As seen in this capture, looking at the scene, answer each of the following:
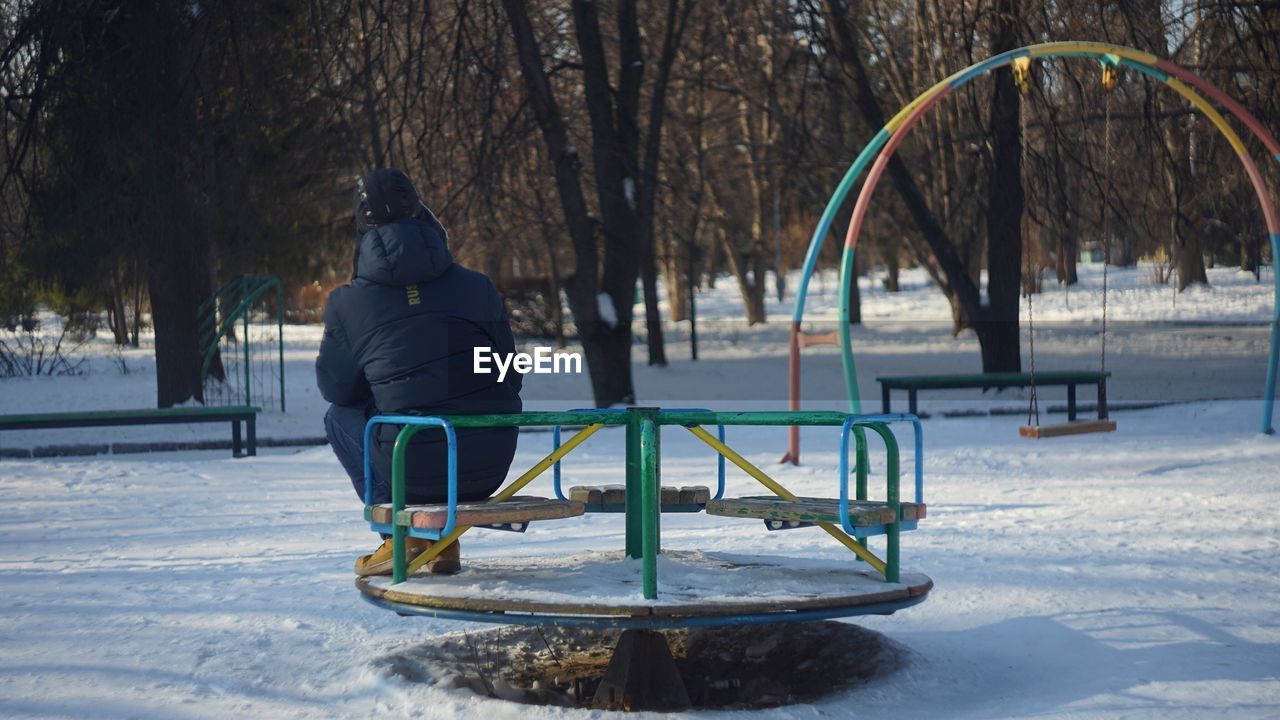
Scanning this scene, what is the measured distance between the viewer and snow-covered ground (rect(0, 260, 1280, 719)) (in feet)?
17.4

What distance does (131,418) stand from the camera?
13.8 m

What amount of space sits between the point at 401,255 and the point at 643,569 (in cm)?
157

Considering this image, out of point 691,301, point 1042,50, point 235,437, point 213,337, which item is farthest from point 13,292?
point 1042,50

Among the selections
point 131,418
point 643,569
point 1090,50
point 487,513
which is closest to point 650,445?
point 643,569

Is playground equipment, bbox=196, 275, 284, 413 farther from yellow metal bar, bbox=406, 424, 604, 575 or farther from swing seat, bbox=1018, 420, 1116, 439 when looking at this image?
yellow metal bar, bbox=406, 424, 604, 575

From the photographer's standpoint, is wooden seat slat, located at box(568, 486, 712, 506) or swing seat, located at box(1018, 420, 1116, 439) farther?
swing seat, located at box(1018, 420, 1116, 439)

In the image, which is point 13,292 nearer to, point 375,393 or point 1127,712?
point 375,393

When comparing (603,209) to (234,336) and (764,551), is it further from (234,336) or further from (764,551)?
(764,551)

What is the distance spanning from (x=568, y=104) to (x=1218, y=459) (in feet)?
53.9

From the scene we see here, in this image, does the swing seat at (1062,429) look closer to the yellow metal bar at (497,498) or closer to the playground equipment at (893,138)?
the playground equipment at (893,138)

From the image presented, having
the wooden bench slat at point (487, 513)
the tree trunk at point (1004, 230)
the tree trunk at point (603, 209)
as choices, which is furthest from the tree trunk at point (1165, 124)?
the wooden bench slat at point (487, 513)

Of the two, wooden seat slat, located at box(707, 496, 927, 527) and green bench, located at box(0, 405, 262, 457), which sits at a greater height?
wooden seat slat, located at box(707, 496, 927, 527)

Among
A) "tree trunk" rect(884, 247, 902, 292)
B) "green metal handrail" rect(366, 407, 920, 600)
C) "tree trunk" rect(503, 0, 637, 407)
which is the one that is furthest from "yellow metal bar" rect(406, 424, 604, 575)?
"tree trunk" rect(884, 247, 902, 292)

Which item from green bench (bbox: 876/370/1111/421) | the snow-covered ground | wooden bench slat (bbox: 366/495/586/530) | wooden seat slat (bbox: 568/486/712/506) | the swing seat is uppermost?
wooden bench slat (bbox: 366/495/586/530)
